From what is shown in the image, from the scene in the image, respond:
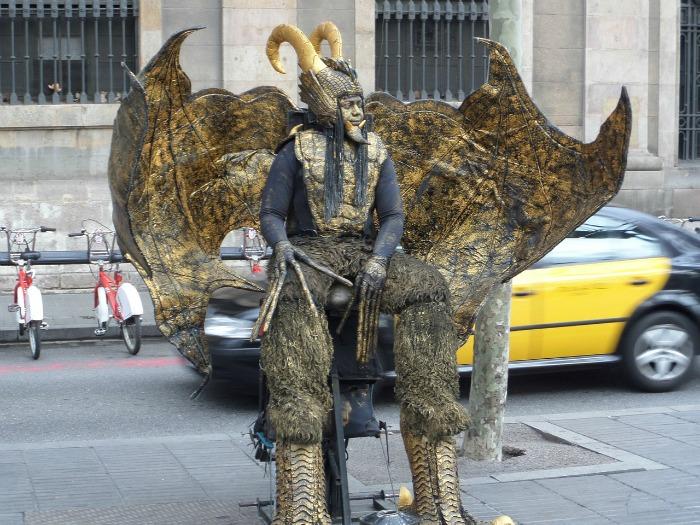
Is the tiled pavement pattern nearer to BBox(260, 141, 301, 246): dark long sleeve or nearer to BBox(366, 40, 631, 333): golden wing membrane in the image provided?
BBox(366, 40, 631, 333): golden wing membrane

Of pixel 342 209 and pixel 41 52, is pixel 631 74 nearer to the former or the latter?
pixel 41 52

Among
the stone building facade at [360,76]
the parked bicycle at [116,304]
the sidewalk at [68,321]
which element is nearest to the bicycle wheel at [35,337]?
the parked bicycle at [116,304]

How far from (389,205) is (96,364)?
716cm

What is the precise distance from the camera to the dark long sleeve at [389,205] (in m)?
5.92

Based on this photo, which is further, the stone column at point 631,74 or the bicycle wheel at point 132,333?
the stone column at point 631,74

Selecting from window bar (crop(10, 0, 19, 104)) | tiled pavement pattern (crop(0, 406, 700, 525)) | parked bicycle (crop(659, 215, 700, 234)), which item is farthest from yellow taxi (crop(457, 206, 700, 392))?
window bar (crop(10, 0, 19, 104))

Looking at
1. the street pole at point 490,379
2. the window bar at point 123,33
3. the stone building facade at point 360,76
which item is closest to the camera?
the street pole at point 490,379

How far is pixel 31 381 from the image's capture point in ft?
37.6

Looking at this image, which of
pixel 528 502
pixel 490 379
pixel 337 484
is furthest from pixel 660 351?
pixel 337 484

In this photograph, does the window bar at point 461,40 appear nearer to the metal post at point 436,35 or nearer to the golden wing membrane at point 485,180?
the metal post at point 436,35

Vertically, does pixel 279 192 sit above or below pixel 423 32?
below

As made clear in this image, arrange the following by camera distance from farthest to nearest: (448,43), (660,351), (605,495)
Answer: (448,43) < (660,351) < (605,495)

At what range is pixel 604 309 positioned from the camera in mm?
10359

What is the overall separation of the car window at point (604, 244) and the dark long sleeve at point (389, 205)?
14.8ft
